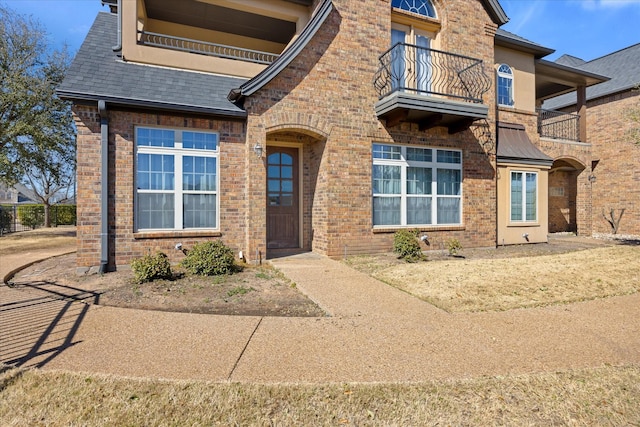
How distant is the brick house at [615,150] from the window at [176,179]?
16.1m

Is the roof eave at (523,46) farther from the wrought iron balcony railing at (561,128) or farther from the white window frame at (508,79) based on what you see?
the wrought iron balcony railing at (561,128)

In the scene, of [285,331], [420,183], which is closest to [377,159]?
[420,183]

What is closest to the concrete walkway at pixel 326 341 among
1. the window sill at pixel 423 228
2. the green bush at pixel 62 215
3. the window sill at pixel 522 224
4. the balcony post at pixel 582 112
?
the window sill at pixel 423 228

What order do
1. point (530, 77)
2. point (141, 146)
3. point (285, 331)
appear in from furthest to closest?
point (530, 77) → point (141, 146) → point (285, 331)

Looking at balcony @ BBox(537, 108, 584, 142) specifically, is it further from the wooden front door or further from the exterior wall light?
the exterior wall light

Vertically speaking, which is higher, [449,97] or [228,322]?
[449,97]

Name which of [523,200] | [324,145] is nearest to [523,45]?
[523,200]

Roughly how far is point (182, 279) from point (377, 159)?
598cm

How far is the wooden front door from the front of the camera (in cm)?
1019

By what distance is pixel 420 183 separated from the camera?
1025 centimetres

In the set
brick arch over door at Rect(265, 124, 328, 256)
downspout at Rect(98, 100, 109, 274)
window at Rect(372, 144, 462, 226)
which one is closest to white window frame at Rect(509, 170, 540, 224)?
window at Rect(372, 144, 462, 226)

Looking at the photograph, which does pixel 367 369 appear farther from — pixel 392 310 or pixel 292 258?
pixel 292 258

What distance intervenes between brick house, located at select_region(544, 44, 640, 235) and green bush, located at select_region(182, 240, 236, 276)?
634 inches

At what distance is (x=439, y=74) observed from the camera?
426 inches
